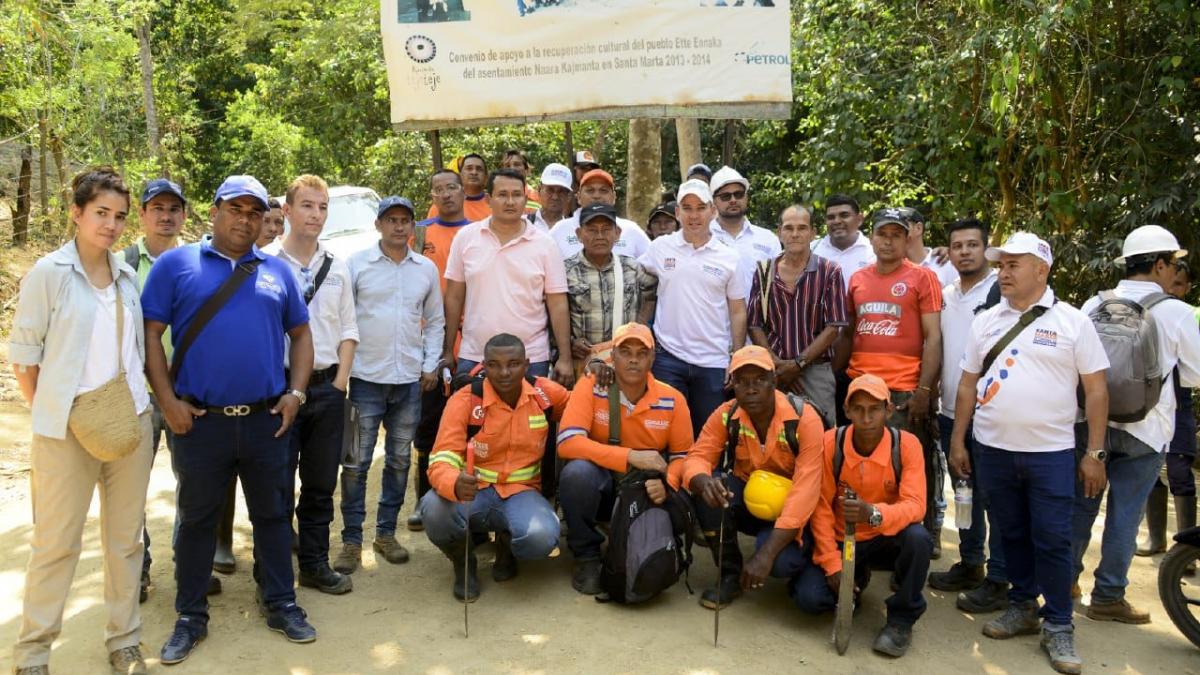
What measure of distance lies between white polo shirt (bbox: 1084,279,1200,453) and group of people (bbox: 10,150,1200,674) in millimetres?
14

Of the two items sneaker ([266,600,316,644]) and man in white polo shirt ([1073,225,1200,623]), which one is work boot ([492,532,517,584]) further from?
man in white polo shirt ([1073,225,1200,623])

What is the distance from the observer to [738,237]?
6535mm

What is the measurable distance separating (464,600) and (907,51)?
8010mm

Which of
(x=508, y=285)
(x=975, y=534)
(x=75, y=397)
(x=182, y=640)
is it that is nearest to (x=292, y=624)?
(x=182, y=640)

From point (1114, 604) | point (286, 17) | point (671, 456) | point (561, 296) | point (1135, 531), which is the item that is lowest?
point (1114, 604)

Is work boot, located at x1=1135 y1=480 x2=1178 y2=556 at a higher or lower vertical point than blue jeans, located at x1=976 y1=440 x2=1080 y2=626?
lower

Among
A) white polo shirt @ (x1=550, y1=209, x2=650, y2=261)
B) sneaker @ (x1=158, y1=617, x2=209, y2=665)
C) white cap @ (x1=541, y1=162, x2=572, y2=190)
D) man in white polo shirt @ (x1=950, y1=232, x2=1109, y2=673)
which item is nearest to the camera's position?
sneaker @ (x1=158, y1=617, x2=209, y2=665)

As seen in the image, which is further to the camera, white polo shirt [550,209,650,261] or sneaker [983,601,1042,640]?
white polo shirt [550,209,650,261]

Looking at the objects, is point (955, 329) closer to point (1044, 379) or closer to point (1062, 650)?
point (1044, 379)

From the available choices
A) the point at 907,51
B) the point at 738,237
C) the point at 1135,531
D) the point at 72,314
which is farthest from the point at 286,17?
the point at 1135,531

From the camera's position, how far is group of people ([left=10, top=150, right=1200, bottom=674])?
14.2 feet

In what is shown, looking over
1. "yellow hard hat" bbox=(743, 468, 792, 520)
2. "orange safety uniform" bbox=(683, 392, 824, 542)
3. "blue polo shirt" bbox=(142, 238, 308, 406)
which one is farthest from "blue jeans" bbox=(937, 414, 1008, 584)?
"blue polo shirt" bbox=(142, 238, 308, 406)

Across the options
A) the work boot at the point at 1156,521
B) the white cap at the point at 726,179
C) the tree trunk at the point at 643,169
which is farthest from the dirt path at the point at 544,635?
the tree trunk at the point at 643,169

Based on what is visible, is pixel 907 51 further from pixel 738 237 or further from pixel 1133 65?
pixel 738 237
